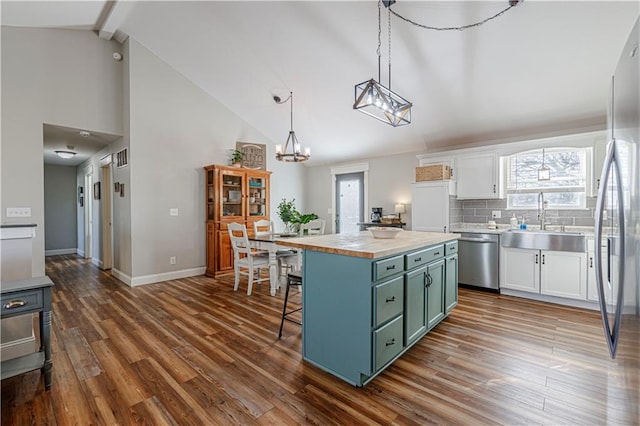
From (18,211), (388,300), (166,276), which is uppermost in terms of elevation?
(18,211)

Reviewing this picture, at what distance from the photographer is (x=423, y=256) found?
2537 millimetres

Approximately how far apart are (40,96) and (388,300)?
5.12 metres

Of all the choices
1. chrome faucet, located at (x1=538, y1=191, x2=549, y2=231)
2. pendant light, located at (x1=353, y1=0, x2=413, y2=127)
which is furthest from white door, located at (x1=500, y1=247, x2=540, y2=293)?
pendant light, located at (x1=353, y1=0, x2=413, y2=127)

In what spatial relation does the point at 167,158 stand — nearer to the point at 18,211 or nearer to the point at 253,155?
the point at 253,155

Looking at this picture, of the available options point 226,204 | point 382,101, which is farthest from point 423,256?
point 226,204

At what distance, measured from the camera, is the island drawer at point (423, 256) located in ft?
7.67

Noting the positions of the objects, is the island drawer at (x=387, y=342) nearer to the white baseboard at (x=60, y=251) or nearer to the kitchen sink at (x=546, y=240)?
the kitchen sink at (x=546, y=240)

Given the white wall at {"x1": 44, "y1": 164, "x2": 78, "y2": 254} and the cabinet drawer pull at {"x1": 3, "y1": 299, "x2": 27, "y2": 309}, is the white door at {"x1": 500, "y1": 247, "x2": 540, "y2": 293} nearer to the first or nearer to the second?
the cabinet drawer pull at {"x1": 3, "y1": 299, "x2": 27, "y2": 309}

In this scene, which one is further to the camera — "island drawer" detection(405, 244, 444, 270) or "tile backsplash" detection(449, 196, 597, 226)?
"tile backsplash" detection(449, 196, 597, 226)

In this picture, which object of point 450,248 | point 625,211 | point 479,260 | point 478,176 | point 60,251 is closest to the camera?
point 625,211

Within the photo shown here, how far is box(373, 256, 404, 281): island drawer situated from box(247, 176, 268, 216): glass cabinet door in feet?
13.3

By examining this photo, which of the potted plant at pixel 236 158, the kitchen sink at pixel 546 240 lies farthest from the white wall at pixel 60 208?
the kitchen sink at pixel 546 240

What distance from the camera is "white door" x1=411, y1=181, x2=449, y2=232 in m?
4.68

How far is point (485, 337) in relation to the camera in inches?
109
